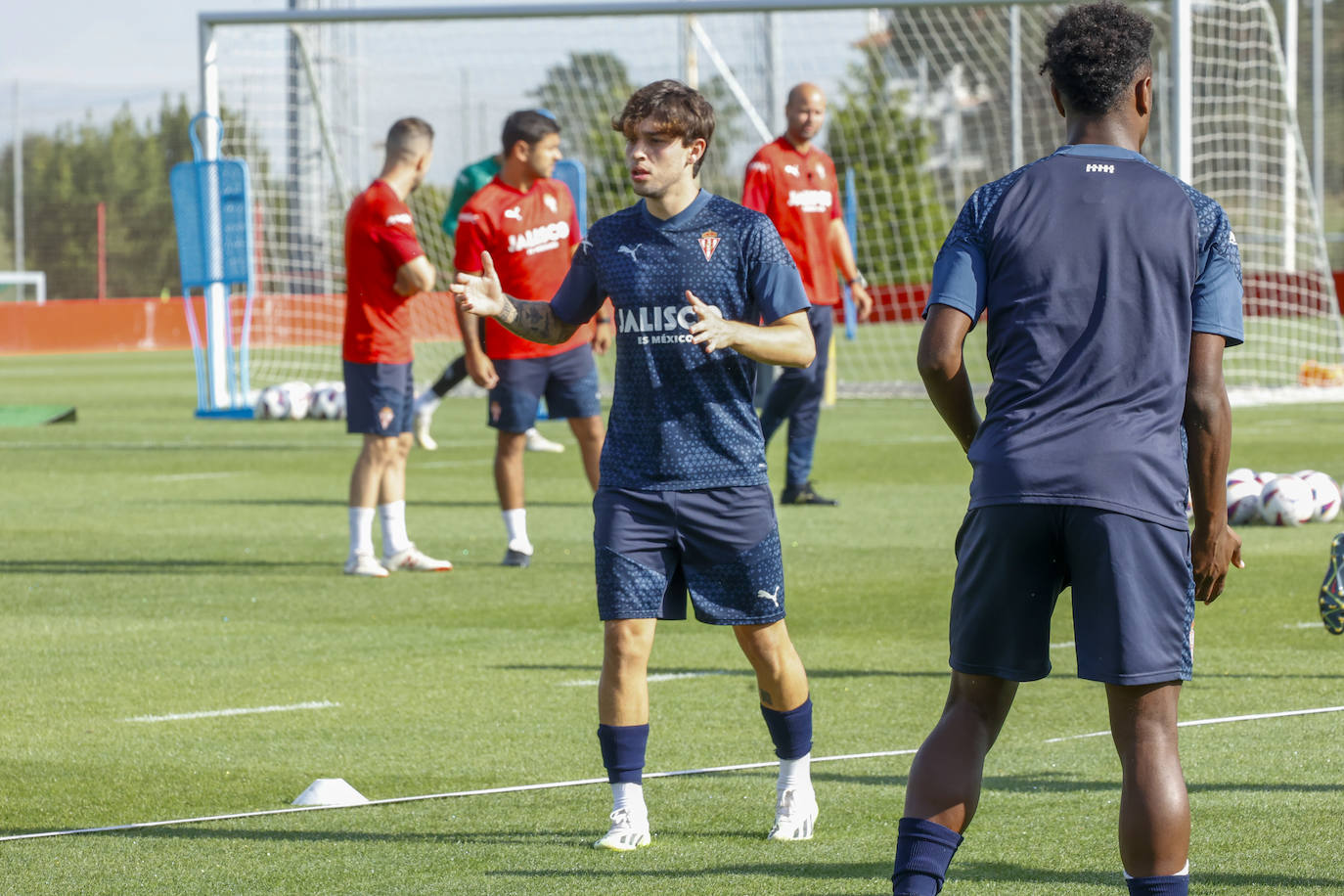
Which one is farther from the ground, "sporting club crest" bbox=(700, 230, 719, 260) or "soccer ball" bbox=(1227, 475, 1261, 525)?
"sporting club crest" bbox=(700, 230, 719, 260)

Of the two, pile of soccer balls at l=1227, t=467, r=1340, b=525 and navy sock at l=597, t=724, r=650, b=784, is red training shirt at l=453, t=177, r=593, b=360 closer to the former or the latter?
pile of soccer balls at l=1227, t=467, r=1340, b=525

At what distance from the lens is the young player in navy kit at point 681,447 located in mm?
4773

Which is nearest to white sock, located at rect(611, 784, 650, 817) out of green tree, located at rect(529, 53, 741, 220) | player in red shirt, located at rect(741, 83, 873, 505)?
player in red shirt, located at rect(741, 83, 873, 505)

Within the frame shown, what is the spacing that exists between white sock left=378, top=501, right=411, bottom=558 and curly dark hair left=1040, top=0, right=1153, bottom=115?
6390mm

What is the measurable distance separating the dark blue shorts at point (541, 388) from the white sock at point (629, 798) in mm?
4996

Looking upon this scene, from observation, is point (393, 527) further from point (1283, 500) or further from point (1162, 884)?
point (1162, 884)

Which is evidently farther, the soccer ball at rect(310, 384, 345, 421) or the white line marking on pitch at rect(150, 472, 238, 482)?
the soccer ball at rect(310, 384, 345, 421)

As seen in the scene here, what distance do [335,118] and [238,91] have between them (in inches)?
59.4

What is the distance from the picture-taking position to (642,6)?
18875 mm

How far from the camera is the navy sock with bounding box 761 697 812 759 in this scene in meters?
4.88

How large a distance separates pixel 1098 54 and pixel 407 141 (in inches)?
246

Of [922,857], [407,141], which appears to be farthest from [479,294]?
[407,141]

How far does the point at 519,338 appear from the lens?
32.1 ft

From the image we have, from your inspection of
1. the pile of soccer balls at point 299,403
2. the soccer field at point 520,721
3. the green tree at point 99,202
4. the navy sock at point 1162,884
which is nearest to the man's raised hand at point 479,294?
the soccer field at point 520,721
